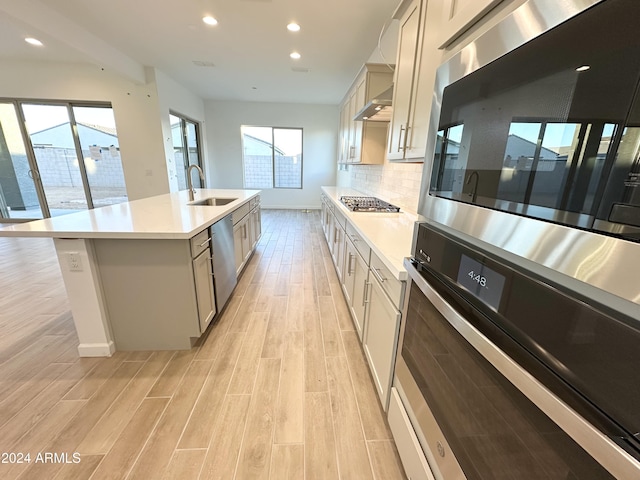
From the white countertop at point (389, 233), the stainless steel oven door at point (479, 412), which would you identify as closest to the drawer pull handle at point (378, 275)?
the white countertop at point (389, 233)

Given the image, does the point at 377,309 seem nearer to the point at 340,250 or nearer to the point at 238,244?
the point at 340,250

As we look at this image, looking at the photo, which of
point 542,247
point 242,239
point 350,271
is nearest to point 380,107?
point 350,271

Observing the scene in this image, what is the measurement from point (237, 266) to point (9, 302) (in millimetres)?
2137

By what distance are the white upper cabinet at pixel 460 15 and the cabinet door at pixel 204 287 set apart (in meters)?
1.84

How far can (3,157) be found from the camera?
5.21m

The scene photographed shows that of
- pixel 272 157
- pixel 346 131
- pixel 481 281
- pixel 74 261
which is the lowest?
pixel 74 261

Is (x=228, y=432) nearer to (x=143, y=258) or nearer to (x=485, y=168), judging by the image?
(x=143, y=258)

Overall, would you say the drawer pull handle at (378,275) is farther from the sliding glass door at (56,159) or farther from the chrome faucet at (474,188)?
the sliding glass door at (56,159)

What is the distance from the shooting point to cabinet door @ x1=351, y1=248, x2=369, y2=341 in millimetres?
1780

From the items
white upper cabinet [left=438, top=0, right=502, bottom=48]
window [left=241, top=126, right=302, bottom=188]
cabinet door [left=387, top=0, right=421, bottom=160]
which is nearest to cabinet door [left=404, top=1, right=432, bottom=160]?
cabinet door [left=387, top=0, right=421, bottom=160]

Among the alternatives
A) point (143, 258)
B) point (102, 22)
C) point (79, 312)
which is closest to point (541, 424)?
point (143, 258)

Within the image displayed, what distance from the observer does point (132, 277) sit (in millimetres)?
1805

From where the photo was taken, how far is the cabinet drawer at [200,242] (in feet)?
6.03

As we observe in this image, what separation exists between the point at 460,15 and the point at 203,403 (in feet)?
6.99
